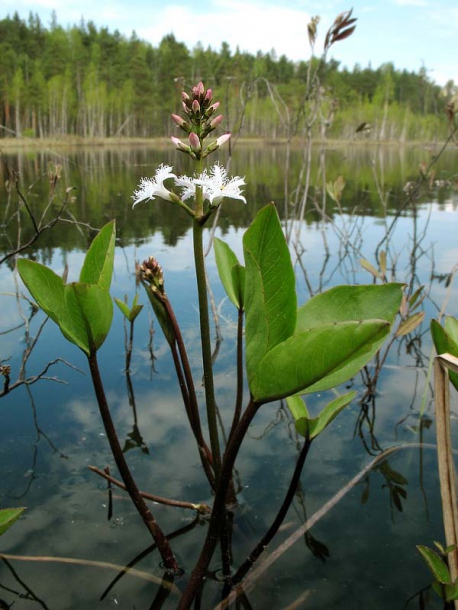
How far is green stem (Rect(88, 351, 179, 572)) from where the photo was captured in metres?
1.33

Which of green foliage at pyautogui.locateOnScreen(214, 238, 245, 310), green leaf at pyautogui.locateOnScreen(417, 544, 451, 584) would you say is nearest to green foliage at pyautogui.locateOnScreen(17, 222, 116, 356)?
green foliage at pyautogui.locateOnScreen(214, 238, 245, 310)

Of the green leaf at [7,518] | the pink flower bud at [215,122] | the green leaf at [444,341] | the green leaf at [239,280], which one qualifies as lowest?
the green leaf at [7,518]

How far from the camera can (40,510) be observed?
1.70m

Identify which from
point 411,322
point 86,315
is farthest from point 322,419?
point 411,322

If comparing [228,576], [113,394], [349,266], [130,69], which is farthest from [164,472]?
[130,69]

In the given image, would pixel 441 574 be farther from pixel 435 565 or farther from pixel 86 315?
pixel 86 315

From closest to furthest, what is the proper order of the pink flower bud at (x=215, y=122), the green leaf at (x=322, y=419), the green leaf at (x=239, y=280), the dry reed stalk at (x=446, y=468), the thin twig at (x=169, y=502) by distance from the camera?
the pink flower bud at (x=215, y=122), the dry reed stalk at (x=446, y=468), the green leaf at (x=322, y=419), the thin twig at (x=169, y=502), the green leaf at (x=239, y=280)

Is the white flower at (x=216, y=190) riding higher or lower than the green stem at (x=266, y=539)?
higher

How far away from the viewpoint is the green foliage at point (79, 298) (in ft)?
3.91

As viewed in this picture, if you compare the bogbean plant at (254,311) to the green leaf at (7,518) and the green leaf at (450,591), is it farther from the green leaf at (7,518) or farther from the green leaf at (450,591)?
the green leaf at (450,591)

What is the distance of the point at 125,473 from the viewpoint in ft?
4.49

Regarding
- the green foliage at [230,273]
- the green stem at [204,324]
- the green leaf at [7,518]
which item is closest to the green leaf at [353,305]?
the green stem at [204,324]

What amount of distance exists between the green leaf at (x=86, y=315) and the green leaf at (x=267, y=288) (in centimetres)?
35

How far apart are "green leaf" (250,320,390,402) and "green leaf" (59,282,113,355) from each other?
40cm
